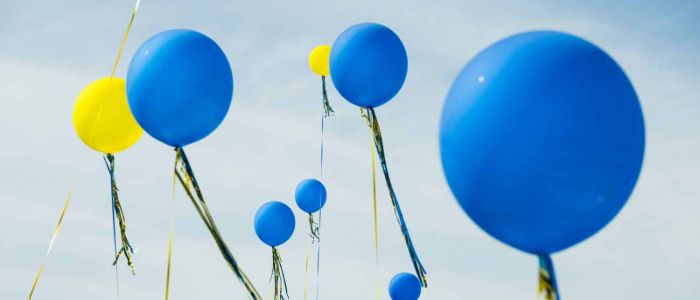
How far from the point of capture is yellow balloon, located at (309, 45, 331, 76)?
6449 millimetres

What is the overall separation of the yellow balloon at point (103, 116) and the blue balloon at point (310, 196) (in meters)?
2.54

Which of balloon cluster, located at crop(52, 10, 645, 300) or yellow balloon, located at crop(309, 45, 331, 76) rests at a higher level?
yellow balloon, located at crop(309, 45, 331, 76)

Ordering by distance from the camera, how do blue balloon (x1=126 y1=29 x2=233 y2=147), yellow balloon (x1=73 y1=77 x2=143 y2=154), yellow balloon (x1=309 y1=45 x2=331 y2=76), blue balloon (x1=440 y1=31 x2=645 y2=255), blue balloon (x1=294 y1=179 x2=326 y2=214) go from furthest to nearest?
blue balloon (x1=294 y1=179 x2=326 y2=214) → yellow balloon (x1=309 y1=45 x2=331 y2=76) → yellow balloon (x1=73 y1=77 x2=143 y2=154) → blue balloon (x1=126 y1=29 x2=233 y2=147) → blue balloon (x1=440 y1=31 x2=645 y2=255)

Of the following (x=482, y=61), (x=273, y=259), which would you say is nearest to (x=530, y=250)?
(x=482, y=61)

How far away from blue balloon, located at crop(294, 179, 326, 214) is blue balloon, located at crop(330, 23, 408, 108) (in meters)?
2.28

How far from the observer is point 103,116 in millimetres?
4797

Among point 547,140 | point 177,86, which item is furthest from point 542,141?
point 177,86

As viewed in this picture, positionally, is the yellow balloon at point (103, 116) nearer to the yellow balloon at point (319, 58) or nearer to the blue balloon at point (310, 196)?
the yellow balloon at point (319, 58)

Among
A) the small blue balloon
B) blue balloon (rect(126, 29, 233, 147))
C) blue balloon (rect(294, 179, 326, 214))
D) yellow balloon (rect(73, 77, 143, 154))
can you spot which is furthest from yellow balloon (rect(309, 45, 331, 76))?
blue balloon (rect(126, 29, 233, 147))

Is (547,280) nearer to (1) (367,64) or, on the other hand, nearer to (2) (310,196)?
(1) (367,64)

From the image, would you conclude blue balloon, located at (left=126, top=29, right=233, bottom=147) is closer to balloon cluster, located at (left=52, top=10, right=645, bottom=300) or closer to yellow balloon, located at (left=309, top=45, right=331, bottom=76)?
balloon cluster, located at (left=52, top=10, right=645, bottom=300)

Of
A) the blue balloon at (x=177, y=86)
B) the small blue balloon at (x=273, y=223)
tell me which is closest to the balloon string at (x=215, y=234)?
the blue balloon at (x=177, y=86)

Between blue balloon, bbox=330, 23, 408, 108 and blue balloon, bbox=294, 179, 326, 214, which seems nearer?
blue balloon, bbox=330, 23, 408, 108

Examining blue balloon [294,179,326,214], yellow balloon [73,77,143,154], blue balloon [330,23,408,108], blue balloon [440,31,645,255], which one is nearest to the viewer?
blue balloon [440,31,645,255]
